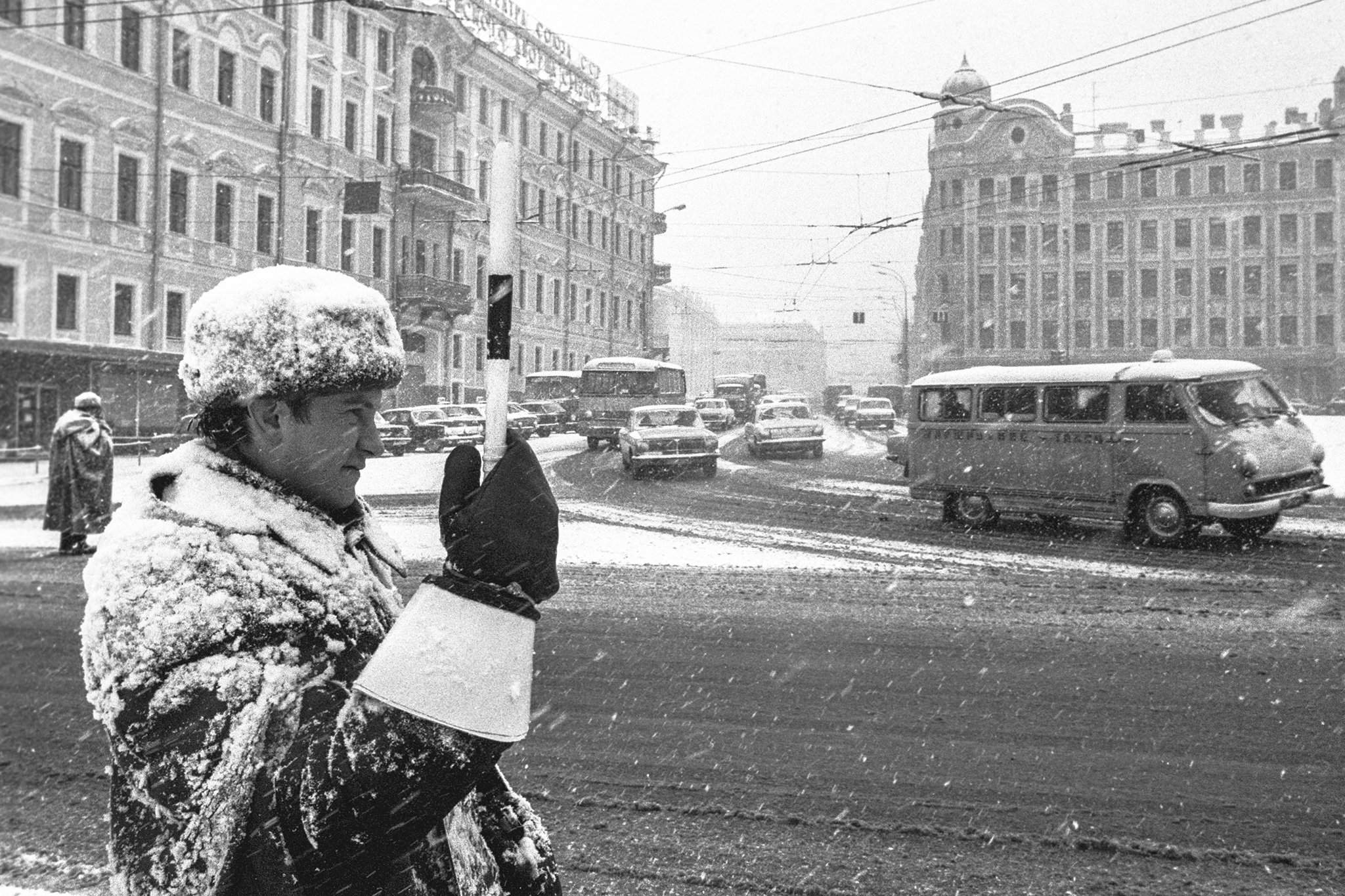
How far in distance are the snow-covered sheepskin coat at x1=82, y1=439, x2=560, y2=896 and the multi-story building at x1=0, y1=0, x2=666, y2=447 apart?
16002mm

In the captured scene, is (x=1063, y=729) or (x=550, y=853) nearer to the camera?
(x=550, y=853)

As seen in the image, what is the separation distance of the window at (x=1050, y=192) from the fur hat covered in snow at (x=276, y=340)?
60.0 metres

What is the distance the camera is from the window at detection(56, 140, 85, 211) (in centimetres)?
2592

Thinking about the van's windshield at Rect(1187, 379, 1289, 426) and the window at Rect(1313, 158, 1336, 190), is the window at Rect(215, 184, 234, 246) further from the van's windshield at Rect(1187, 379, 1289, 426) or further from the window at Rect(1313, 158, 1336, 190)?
the window at Rect(1313, 158, 1336, 190)

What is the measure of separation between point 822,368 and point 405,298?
5325cm

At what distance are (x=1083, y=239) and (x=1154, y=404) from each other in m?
55.8

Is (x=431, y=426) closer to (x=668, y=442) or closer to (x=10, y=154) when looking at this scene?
(x=668, y=442)

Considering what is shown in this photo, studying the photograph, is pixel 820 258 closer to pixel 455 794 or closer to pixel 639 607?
pixel 639 607

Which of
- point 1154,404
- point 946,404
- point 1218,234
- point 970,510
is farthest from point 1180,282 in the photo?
point 1154,404

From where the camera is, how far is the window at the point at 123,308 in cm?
2735

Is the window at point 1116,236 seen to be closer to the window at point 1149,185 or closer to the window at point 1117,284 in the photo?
the window at point 1117,284

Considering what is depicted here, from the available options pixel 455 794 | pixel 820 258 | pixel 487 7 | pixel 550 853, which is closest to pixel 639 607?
pixel 550 853

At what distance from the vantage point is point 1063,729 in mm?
4988

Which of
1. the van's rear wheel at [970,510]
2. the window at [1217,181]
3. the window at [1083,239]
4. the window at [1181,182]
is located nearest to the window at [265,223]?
the van's rear wheel at [970,510]
